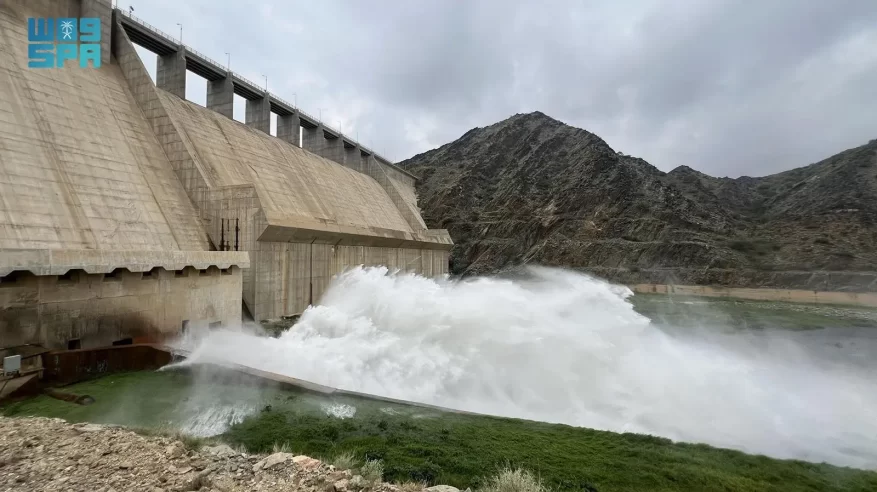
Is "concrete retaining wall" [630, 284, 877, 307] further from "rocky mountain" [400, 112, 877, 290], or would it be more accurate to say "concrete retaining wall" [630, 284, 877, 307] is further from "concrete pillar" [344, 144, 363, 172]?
"concrete pillar" [344, 144, 363, 172]

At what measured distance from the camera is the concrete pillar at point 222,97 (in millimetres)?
23609

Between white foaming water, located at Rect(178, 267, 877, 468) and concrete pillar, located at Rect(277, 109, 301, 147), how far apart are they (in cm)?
1891

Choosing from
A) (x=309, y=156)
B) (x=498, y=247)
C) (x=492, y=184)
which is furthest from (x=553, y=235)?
(x=309, y=156)

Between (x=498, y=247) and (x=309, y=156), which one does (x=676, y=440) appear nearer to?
(x=309, y=156)

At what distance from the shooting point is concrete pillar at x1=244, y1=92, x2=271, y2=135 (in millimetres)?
26638

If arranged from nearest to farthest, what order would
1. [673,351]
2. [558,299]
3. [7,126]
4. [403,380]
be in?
1. [403,380]
2. [7,126]
3. [673,351]
4. [558,299]

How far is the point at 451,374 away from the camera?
32.8 ft

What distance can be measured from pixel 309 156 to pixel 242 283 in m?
17.3

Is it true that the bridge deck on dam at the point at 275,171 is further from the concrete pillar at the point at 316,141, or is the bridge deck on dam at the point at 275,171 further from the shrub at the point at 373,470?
the shrub at the point at 373,470

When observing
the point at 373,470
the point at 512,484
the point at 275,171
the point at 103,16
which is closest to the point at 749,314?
the point at 512,484

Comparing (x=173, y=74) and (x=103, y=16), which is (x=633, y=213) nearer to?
→ (x=173, y=74)

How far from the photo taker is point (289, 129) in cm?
2956

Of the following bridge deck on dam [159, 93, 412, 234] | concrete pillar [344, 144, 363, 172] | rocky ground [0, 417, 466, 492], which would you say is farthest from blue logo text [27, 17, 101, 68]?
concrete pillar [344, 144, 363, 172]

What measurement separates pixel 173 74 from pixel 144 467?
2199 centimetres
